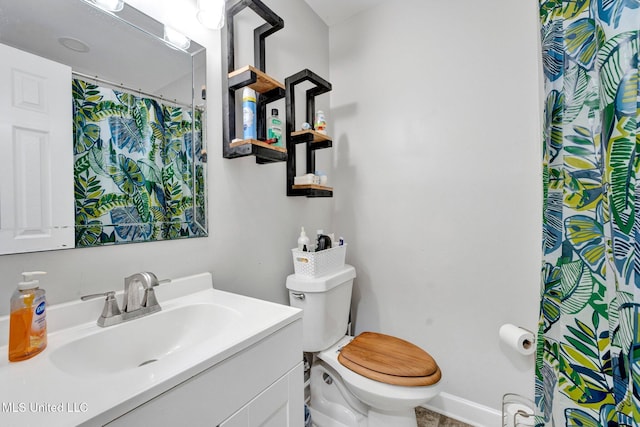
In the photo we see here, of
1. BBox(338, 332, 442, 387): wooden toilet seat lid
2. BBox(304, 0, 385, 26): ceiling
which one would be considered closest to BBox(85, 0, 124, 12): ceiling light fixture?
BBox(304, 0, 385, 26): ceiling

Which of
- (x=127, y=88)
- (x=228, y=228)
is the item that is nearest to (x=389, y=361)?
(x=228, y=228)

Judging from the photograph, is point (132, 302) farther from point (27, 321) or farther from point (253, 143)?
point (253, 143)

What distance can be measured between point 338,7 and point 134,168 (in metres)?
1.54

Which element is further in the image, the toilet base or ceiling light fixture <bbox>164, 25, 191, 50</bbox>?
the toilet base

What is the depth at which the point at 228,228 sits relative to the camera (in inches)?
43.3

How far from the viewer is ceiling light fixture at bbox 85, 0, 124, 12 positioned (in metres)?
0.76

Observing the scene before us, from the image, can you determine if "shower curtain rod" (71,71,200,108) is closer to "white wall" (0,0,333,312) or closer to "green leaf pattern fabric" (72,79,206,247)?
"green leaf pattern fabric" (72,79,206,247)

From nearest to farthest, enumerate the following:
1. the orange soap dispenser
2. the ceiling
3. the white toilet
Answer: the orange soap dispenser → the white toilet → the ceiling

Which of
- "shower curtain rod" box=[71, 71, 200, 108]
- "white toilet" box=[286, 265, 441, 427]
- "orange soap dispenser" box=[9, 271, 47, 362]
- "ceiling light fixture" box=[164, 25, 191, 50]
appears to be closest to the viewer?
"orange soap dispenser" box=[9, 271, 47, 362]

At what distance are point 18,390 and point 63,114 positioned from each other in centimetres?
64

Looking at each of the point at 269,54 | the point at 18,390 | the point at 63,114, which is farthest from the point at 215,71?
the point at 18,390

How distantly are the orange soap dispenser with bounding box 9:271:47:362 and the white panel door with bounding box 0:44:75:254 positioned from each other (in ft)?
0.43

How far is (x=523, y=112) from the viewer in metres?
1.20

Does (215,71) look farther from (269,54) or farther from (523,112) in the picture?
(523,112)
